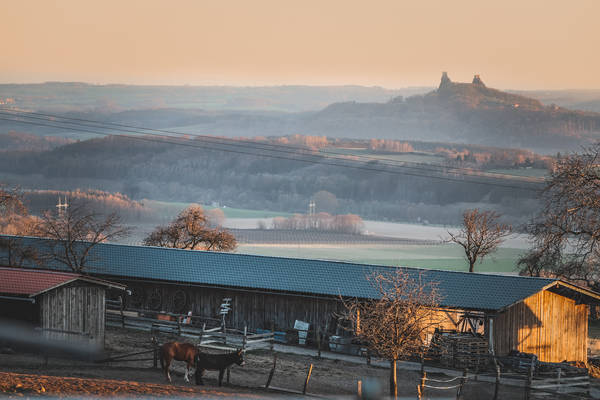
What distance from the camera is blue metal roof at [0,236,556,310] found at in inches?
1547

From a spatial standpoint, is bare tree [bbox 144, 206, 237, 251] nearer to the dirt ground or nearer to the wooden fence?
the wooden fence

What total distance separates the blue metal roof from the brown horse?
45.8 feet

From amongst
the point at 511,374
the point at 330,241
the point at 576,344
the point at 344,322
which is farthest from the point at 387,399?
the point at 330,241

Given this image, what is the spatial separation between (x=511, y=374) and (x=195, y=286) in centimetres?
1792

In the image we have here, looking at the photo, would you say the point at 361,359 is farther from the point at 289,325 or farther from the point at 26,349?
the point at 26,349

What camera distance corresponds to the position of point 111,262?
154ft

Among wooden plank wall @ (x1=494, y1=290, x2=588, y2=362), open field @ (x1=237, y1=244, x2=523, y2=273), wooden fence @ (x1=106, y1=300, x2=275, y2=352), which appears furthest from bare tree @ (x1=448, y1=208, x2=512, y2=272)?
open field @ (x1=237, y1=244, x2=523, y2=273)

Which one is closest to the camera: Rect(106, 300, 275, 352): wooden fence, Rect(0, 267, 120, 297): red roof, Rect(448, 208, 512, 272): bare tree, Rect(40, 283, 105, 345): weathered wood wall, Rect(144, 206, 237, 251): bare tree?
Rect(0, 267, 120, 297): red roof

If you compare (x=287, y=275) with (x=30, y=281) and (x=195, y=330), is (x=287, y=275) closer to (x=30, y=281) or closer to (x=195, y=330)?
(x=195, y=330)

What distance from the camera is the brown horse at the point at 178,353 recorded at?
27.4 meters

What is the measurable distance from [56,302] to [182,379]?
579 cm

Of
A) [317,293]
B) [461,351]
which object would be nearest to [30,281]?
[317,293]

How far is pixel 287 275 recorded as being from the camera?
143ft

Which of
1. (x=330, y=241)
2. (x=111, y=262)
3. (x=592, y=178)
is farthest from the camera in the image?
(x=330, y=241)
